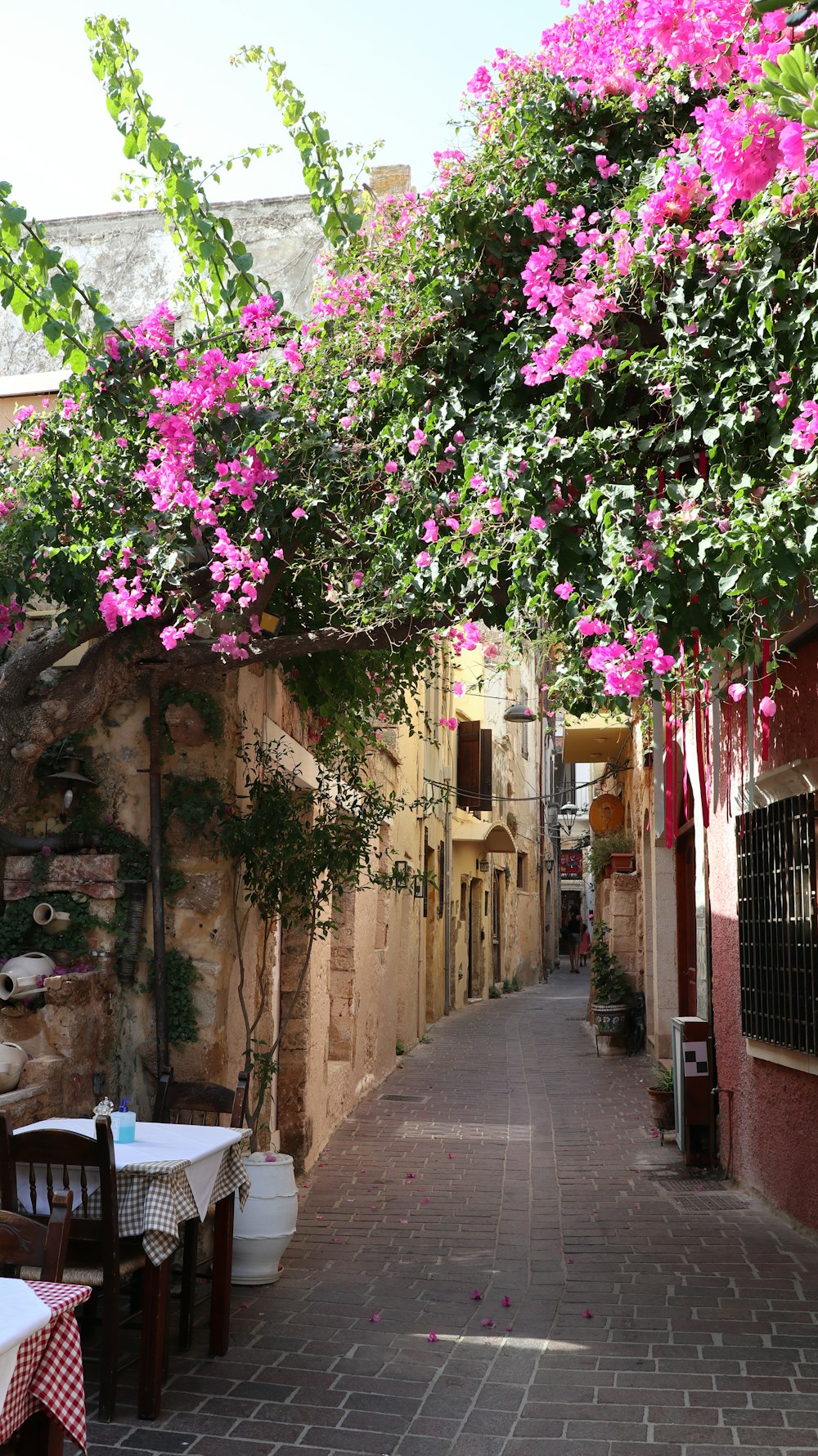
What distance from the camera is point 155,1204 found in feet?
13.6

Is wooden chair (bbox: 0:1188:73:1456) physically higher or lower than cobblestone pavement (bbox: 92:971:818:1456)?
higher

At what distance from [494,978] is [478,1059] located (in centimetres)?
1232

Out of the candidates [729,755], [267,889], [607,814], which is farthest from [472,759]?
[267,889]

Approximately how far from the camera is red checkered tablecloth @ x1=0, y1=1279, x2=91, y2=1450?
2.61m

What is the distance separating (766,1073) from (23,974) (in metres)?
4.16

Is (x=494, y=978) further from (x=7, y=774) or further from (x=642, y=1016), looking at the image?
(x=7, y=774)

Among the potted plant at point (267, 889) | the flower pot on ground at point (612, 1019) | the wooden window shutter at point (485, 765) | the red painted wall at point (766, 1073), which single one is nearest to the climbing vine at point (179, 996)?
the potted plant at point (267, 889)

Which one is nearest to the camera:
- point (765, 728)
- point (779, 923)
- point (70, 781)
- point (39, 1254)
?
point (39, 1254)

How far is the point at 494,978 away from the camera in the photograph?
26031 millimetres

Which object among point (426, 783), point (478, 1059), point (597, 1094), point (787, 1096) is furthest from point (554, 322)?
point (426, 783)

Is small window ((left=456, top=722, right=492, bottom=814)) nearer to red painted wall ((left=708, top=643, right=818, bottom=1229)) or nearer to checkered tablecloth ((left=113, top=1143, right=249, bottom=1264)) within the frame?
red painted wall ((left=708, top=643, right=818, bottom=1229))

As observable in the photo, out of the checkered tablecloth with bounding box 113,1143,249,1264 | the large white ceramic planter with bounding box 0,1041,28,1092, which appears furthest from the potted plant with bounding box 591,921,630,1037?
the checkered tablecloth with bounding box 113,1143,249,1264

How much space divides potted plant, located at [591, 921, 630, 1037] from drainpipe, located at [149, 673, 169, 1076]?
9.11 m

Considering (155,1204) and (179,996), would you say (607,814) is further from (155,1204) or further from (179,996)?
(155,1204)
